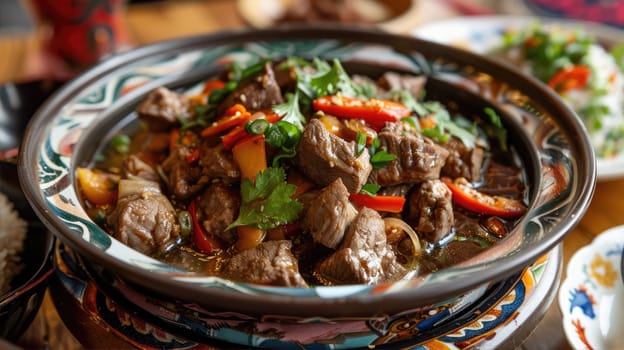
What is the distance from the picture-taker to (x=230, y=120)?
7.97ft

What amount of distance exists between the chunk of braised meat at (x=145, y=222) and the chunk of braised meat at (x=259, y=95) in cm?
55

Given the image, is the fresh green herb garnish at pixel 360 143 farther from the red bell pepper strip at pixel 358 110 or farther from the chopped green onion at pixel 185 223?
the chopped green onion at pixel 185 223

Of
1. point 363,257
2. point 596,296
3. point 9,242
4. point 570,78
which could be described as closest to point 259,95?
point 363,257

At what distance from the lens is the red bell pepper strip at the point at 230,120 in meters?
2.42

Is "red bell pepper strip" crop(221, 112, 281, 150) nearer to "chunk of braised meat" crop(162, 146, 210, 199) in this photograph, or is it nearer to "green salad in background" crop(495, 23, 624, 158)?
"chunk of braised meat" crop(162, 146, 210, 199)

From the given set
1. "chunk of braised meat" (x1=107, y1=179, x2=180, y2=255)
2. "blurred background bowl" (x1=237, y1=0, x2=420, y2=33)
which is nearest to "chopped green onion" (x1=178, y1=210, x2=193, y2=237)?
"chunk of braised meat" (x1=107, y1=179, x2=180, y2=255)

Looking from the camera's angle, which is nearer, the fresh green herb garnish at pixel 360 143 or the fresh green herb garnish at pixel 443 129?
the fresh green herb garnish at pixel 360 143

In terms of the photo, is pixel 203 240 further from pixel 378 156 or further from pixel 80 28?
pixel 80 28

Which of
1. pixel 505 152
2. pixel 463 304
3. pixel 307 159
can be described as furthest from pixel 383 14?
pixel 463 304

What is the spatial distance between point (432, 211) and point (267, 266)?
0.73m

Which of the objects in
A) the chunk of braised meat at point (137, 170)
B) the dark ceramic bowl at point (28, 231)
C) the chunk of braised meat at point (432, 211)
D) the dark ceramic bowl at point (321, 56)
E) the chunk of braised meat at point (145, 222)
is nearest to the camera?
the dark ceramic bowl at point (321, 56)

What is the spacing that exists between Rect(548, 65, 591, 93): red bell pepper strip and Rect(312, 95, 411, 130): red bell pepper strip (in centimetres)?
177

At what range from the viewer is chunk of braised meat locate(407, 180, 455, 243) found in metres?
2.28

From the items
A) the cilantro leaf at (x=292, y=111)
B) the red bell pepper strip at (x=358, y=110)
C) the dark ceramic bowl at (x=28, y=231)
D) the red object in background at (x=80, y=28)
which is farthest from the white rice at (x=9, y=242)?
the red object in background at (x=80, y=28)
